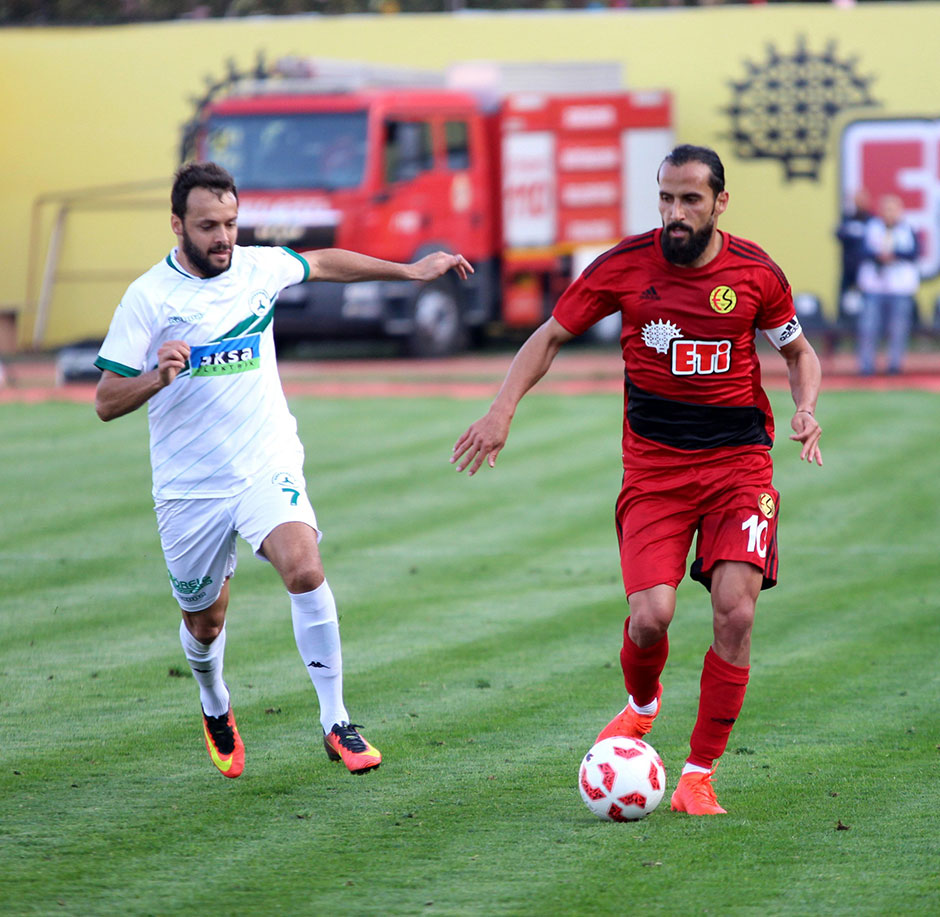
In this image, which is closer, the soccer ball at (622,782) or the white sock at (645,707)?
the soccer ball at (622,782)

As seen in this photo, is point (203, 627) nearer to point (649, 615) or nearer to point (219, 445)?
point (219, 445)

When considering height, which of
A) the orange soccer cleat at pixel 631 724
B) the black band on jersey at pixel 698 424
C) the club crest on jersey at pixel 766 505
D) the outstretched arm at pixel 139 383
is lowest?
the orange soccer cleat at pixel 631 724

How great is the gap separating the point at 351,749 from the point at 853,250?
58.1ft

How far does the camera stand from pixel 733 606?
5.57 m

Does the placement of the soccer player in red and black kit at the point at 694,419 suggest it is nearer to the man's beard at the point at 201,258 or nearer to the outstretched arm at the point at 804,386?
the outstretched arm at the point at 804,386

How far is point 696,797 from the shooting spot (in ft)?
18.3

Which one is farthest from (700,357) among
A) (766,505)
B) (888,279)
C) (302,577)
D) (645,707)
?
(888,279)

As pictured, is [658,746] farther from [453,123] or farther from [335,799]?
[453,123]

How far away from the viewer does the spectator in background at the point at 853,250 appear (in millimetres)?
22062

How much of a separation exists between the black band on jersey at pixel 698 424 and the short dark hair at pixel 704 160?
76 centimetres

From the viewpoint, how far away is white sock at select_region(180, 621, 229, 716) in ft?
20.6

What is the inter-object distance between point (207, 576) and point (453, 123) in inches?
726

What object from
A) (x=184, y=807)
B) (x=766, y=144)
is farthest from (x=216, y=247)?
(x=766, y=144)

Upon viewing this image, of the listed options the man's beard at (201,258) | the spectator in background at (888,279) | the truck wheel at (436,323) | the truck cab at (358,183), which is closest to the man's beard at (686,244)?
the man's beard at (201,258)
